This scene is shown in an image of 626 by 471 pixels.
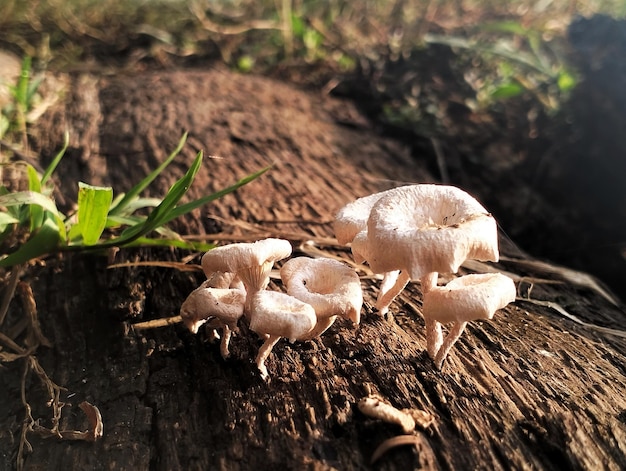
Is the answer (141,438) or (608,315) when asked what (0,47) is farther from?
(608,315)

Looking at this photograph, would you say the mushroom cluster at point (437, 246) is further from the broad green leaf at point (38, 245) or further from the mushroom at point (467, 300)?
the broad green leaf at point (38, 245)

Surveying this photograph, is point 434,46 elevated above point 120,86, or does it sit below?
above

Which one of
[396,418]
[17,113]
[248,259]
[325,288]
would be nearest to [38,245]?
[248,259]

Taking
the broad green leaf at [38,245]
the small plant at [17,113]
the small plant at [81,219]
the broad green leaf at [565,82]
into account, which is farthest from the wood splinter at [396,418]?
the broad green leaf at [565,82]

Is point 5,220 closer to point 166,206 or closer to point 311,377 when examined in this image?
point 166,206

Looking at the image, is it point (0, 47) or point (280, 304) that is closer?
point (280, 304)

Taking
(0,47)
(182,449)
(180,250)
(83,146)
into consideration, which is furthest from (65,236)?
(0,47)
